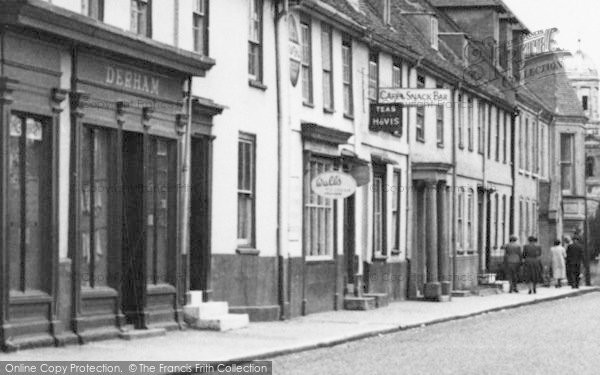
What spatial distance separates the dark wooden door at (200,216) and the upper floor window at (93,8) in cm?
405

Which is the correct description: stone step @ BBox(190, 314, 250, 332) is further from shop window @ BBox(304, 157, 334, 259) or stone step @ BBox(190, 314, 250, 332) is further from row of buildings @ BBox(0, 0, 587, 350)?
shop window @ BBox(304, 157, 334, 259)

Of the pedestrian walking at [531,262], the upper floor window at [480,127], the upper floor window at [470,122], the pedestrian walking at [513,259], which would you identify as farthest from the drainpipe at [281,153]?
the upper floor window at [480,127]

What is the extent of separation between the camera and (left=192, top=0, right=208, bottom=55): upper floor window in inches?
993

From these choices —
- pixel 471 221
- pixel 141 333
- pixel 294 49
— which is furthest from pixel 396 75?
pixel 141 333

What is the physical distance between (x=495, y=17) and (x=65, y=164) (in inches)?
1376

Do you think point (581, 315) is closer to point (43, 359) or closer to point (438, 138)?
point (438, 138)

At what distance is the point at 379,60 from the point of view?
36.9m

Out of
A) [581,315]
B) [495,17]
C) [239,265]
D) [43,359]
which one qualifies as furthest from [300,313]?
[495,17]

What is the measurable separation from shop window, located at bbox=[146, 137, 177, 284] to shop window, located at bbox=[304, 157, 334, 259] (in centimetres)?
677

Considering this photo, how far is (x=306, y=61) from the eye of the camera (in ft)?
102

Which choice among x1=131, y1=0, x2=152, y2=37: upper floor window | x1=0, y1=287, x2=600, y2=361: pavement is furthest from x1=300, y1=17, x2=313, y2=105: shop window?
x1=131, y1=0, x2=152, y2=37: upper floor window

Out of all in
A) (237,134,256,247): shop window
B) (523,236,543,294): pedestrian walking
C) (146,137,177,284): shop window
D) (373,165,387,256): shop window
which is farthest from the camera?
(523,236,543,294): pedestrian walking

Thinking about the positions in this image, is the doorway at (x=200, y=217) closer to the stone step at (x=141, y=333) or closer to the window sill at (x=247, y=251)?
the window sill at (x=247, y=251)

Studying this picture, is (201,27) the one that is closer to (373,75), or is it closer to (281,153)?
(281,153)
